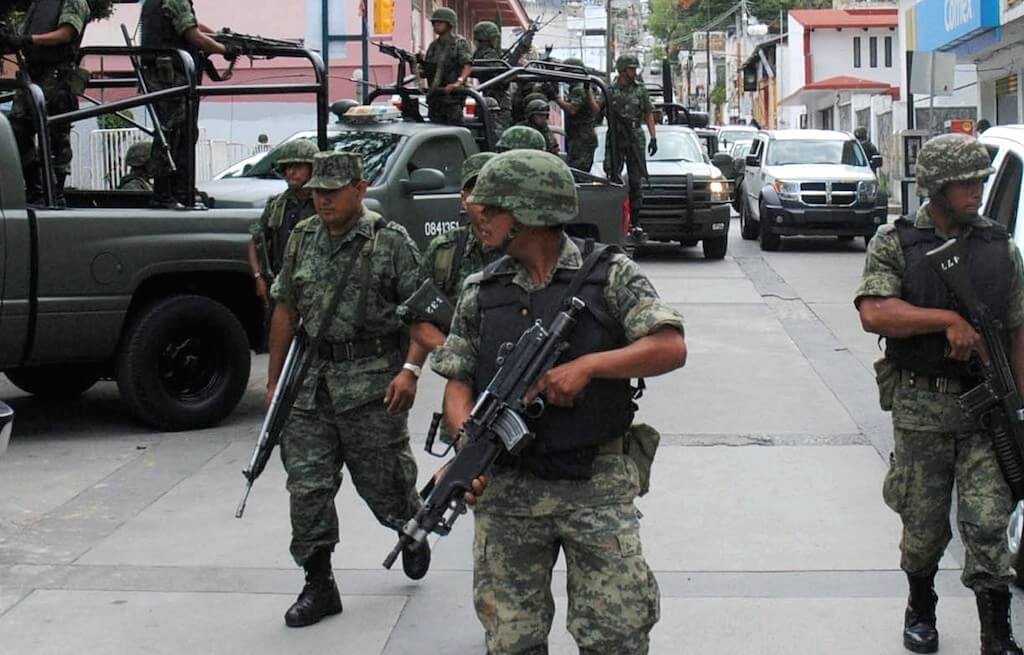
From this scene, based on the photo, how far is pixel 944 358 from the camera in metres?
4.88

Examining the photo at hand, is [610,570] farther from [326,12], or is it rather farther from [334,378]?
[326,12]

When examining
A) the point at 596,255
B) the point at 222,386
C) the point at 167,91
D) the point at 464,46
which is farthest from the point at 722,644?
the point at 464,46

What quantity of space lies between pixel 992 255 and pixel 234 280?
5.65 m

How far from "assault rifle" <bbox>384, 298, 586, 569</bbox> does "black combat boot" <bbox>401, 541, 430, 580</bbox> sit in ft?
7.33

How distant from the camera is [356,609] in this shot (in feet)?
19.0

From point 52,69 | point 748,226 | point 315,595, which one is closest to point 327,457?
point 315,595

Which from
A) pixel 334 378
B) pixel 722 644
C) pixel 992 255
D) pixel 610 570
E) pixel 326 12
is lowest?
pixel 722 644

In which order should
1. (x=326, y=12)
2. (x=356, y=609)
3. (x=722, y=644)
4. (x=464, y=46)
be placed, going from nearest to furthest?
(x=722, y=644) → (x=356, y=609) → (x=464, y=46) → (x=326, y=12)

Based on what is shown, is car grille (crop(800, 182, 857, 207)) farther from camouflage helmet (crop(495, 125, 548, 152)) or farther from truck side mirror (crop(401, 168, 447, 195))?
camouflage helmet (crop(495, 125, 548, 152))

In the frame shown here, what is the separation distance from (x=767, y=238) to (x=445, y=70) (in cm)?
906

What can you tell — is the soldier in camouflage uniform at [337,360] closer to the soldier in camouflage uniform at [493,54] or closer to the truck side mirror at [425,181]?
the truck side mirror at [425,181]

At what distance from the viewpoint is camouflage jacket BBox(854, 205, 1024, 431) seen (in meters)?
4.86

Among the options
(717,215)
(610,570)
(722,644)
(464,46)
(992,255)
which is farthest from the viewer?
(717,215)

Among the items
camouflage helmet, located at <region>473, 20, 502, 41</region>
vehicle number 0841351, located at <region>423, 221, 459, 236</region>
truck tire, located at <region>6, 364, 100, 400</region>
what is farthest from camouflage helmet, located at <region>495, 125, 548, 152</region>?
camouflage helmet, located at <region>473, 20, 502, 41</region>
